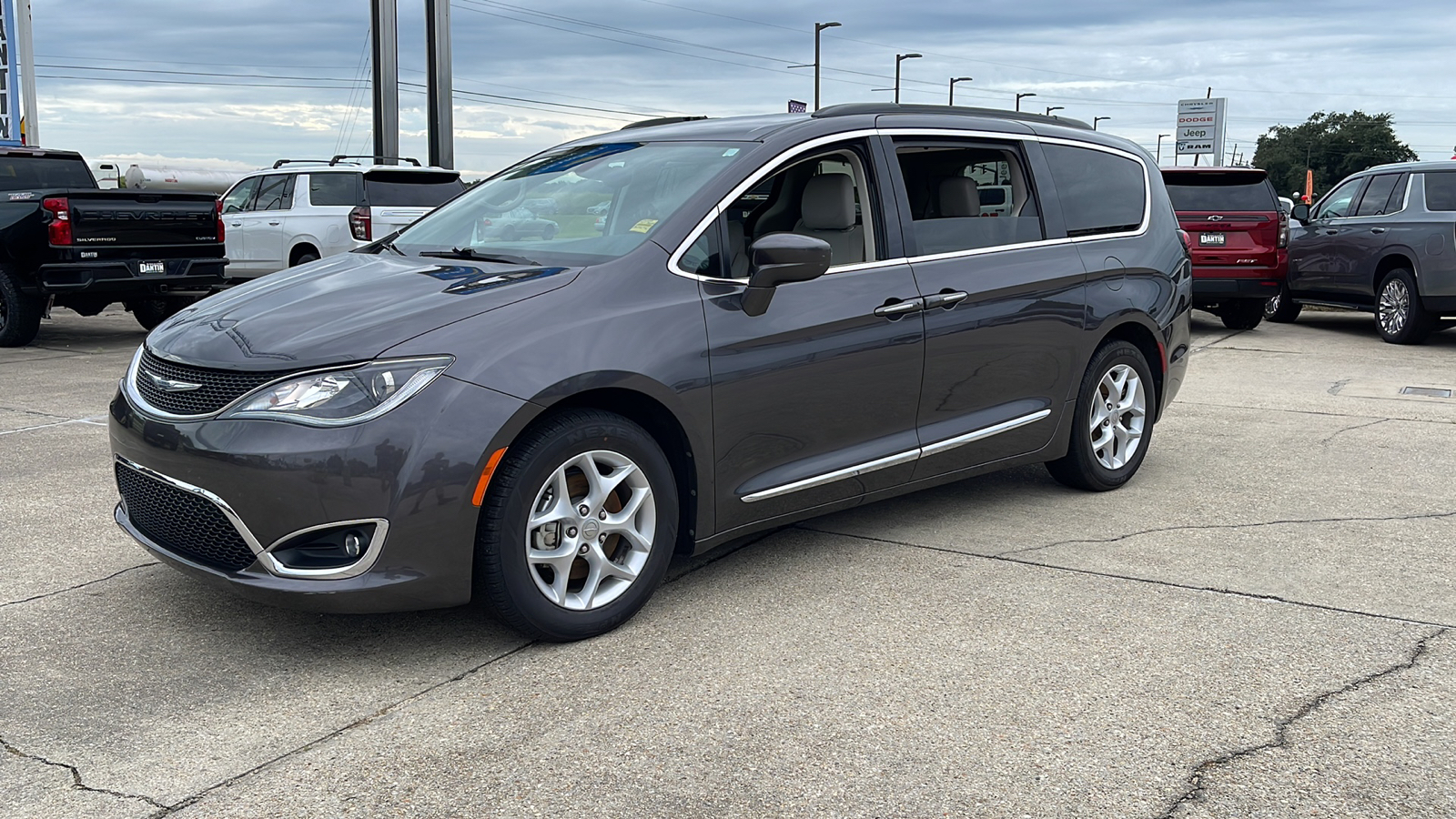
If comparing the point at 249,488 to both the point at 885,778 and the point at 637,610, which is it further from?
the point at 885,778

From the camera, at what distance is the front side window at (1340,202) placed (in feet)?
44.9

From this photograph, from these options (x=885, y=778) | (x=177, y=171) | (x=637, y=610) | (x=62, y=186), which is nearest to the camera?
(x=885, y=778)

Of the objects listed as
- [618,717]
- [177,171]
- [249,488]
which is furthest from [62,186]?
[177,171]

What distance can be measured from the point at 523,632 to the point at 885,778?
1.28 m

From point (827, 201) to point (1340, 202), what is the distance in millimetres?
11254

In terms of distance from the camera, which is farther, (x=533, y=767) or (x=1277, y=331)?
(x=1277, y=331)

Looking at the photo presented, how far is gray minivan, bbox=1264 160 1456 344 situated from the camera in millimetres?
12234

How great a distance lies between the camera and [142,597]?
14.2ft

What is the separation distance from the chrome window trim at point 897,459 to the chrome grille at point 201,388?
162 cm

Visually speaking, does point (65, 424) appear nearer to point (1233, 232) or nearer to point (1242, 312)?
point (1233, 232)

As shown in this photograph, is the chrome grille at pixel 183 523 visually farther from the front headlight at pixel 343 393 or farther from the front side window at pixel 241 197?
the front side window at pixel 241 197

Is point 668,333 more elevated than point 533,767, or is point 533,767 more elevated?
point 668,333

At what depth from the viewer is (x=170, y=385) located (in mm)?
Answer: 3846

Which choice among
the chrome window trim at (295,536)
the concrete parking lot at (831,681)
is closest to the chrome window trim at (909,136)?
the concrete parking lot at (831,681)
